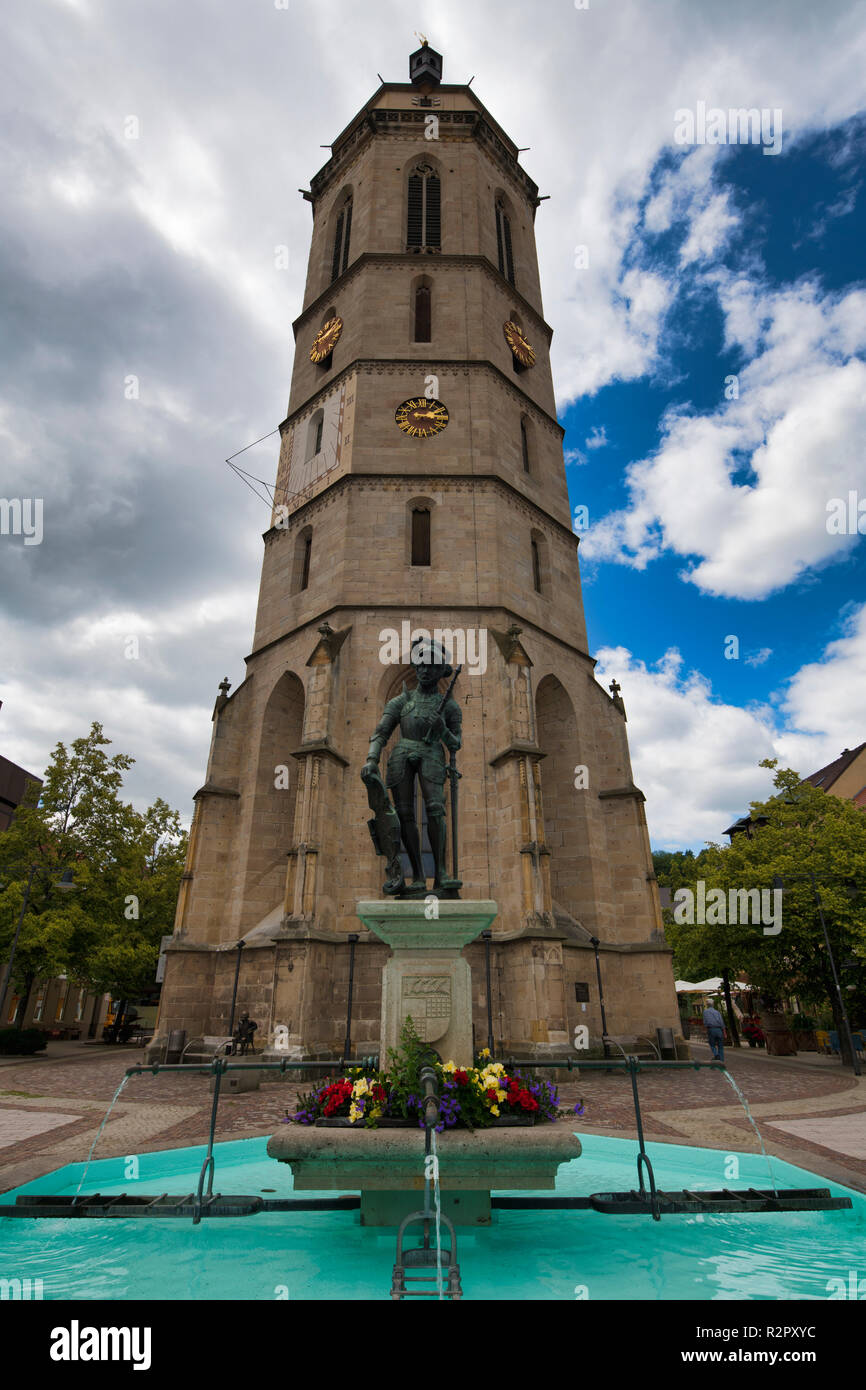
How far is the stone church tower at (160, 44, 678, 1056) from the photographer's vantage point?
51.2ft

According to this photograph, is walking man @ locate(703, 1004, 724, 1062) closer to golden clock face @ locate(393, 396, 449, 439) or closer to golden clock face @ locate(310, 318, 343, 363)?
golden clock face @ locate(393, 396, 449, 439)

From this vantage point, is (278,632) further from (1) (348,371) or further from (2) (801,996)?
(2) (801,996)

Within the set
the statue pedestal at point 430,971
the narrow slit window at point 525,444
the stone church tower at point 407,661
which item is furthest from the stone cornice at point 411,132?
the statue pedestal at point 430,971

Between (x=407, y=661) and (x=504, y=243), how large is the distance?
63.8 feet

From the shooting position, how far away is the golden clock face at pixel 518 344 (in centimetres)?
2484

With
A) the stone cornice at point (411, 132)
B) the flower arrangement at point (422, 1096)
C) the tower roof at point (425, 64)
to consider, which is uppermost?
the tower roof at point (425, 64)

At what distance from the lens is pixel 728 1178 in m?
6.21

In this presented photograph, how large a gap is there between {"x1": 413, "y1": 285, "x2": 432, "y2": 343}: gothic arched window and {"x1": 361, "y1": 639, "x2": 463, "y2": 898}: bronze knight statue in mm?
20321

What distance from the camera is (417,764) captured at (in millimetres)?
6996

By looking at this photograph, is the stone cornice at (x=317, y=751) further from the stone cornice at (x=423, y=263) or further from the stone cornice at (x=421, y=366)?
the stone cornice at (x=423, y=263)

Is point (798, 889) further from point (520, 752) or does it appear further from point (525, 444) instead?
point (525, 444)

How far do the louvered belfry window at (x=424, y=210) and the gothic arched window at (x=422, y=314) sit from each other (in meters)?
1.76
